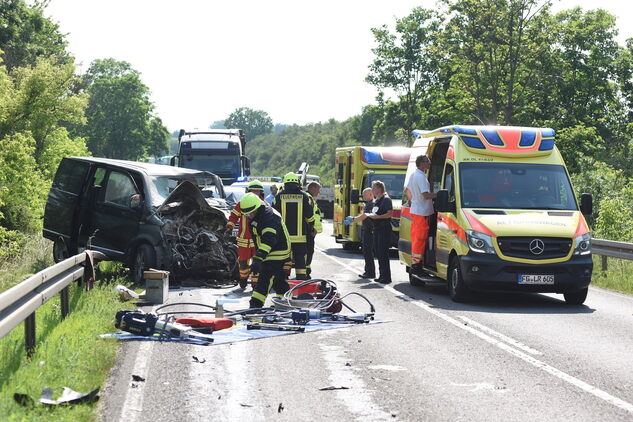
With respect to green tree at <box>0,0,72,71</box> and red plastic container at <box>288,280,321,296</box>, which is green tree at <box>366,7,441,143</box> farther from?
red plastic container at <box>288,280,321,296</box>

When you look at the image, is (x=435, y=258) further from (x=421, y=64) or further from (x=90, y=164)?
(x=421, y=64)

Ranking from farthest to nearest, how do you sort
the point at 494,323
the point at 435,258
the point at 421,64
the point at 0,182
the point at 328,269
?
the point at 421,64, the point at 0,182, the point at 328,269, the point at 435,258, the point at 494,323

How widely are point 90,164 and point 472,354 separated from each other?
931cm

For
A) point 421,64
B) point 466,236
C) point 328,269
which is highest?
point 421,64

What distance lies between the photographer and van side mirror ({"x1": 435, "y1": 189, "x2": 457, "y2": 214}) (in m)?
13.1

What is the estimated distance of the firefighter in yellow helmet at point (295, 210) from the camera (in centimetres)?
1398

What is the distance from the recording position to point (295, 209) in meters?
14.2

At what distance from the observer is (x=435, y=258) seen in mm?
14219

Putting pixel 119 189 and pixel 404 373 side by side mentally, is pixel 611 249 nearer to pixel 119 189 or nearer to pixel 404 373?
pixel 119 189

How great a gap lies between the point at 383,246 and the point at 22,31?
3658 centimetres

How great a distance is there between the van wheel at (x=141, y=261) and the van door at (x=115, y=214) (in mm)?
242

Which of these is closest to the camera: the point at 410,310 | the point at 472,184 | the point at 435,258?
the point at 410,310

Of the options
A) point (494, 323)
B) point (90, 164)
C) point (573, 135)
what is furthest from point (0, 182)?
point (573, 135)

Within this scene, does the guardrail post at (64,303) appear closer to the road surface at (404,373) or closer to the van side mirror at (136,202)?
the road surface at (404,373)
